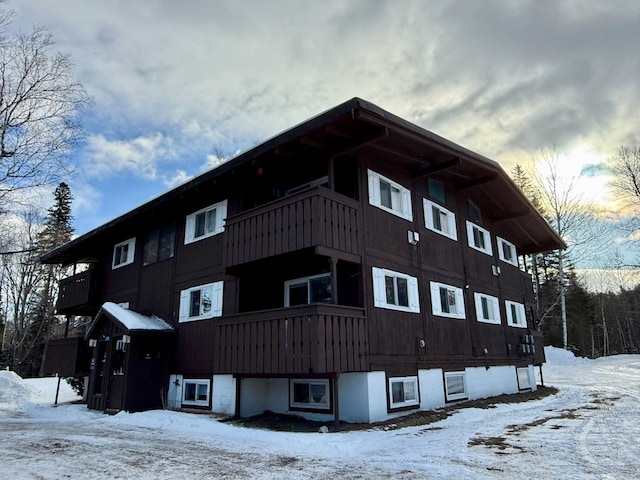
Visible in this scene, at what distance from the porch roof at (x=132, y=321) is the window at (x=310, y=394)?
5185mm

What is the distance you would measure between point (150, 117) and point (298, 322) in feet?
37.1


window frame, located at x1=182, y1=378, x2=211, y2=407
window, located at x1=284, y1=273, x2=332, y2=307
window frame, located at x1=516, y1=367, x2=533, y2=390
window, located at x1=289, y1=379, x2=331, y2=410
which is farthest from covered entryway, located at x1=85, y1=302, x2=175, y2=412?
window frame, located at x1=516, y1=367, x2=533, y2=390

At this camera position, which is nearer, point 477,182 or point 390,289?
point 390,289

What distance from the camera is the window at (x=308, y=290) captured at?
40.2ft

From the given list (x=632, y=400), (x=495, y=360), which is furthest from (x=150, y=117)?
(x=632, y=400)

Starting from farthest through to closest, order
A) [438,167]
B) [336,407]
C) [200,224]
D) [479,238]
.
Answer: [479,238], [200,224], [438,167], [336,407]

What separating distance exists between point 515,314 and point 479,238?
427 centimetres

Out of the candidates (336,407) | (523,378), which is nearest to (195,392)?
(336,407)

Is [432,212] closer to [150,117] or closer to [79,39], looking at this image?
[150,117]

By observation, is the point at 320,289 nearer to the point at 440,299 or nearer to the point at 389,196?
the point at 389,196

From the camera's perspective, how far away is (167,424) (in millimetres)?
11117

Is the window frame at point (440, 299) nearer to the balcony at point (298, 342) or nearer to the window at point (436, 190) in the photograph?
the window at point (436, 190)

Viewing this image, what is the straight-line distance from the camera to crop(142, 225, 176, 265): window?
646 inches

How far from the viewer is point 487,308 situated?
17.0 meters
